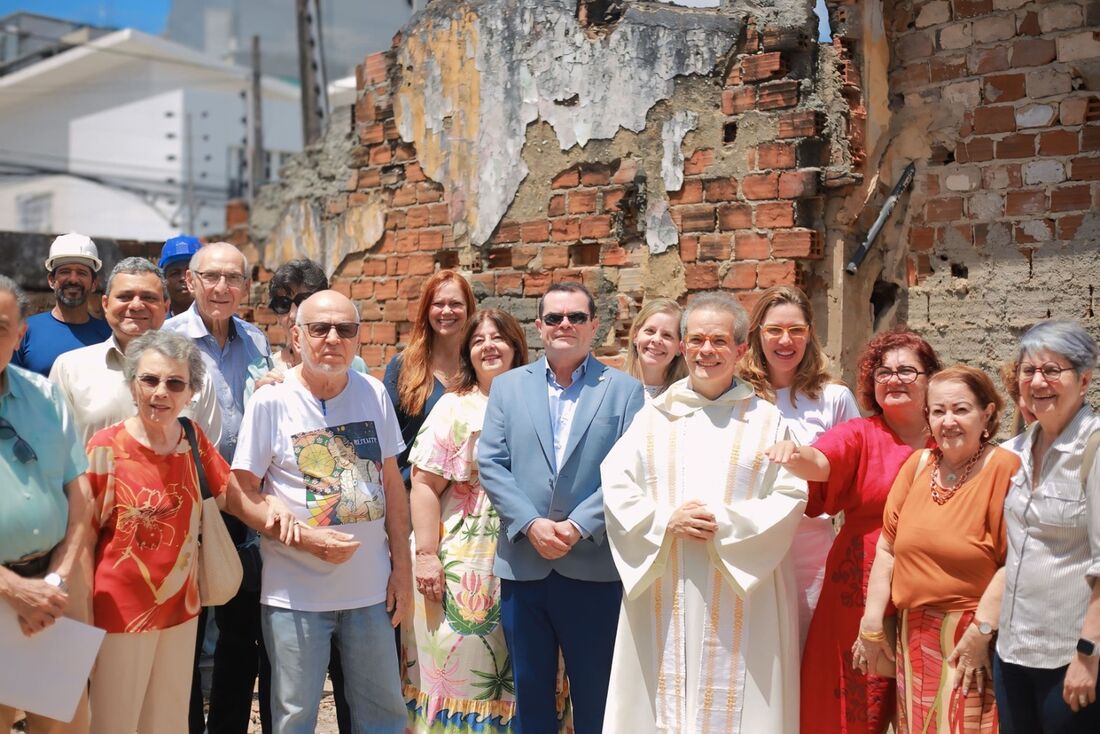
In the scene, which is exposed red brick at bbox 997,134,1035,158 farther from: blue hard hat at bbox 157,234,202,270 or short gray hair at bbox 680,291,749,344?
blue hard hat at bbox 157,234,202,270

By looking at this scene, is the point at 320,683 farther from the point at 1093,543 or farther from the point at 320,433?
the point at 1093,543

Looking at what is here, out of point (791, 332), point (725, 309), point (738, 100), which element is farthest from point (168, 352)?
point (738, 100)

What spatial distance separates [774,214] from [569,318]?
1.74m

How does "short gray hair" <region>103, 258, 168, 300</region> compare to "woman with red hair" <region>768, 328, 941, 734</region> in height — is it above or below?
above

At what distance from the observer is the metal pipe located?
5312mm

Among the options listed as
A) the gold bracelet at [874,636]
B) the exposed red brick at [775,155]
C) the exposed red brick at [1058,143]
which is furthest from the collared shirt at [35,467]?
the exposed red brick at [1058,143]

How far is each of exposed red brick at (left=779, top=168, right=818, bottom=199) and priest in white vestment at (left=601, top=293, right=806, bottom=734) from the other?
Answer: 1.74m

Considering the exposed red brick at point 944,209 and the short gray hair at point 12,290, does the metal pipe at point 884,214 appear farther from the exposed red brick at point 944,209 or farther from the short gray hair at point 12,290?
the short gray hair at point 12,290

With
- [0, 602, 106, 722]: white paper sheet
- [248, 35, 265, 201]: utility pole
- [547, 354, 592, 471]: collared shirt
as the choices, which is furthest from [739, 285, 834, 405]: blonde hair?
[248, 35, 265, 201]: utility pole

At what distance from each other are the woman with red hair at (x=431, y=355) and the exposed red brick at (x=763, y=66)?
185 centimetres

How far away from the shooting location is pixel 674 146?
18.6ft

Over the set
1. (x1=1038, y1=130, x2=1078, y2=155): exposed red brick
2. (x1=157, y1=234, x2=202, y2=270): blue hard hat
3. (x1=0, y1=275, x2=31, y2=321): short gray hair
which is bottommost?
(x1=0, y1=275, x2=31, y2=321): short gray hair

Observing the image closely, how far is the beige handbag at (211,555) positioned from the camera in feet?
11.8

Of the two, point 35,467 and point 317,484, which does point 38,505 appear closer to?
point 35,467
